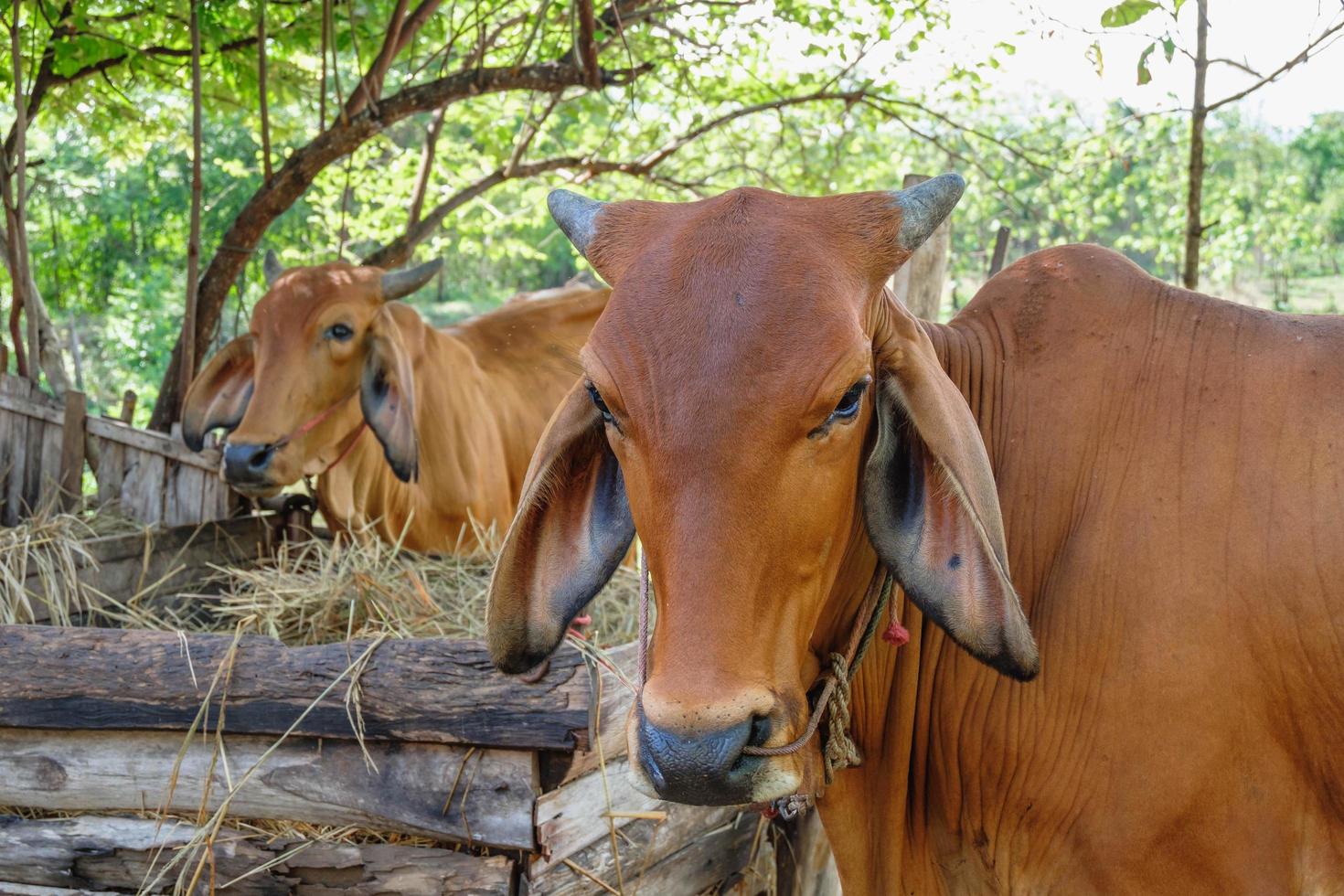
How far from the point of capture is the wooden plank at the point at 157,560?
4.79m

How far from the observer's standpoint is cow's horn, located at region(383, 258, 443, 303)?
18.1 feet

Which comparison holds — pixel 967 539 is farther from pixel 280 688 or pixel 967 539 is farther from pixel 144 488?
pixel 144 488

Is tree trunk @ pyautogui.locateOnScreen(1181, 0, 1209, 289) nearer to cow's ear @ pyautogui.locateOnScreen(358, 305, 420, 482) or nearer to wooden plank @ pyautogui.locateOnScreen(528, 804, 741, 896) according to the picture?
wooden plank @ pyautogui.locateOnScreen(528, 804, 741, 896)

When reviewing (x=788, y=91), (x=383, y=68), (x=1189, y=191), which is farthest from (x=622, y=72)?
(x=1189, y=191)

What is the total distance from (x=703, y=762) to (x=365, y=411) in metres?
3.82

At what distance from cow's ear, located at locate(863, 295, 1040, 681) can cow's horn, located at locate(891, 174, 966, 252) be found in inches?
5.6

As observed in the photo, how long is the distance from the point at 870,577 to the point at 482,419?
4.12 m

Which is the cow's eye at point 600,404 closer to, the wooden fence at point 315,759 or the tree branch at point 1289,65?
the wooden fence at point 315,759

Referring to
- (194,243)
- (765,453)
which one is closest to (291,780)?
(765,453)

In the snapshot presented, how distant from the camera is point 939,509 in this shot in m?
2.14

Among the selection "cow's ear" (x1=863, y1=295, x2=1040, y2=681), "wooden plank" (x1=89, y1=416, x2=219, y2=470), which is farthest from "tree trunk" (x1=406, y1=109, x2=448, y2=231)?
"cow's ear" (x1=863, y1=295, x2=1040, y2=681)

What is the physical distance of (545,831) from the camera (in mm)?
3082

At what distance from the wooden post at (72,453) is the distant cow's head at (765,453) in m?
3.95

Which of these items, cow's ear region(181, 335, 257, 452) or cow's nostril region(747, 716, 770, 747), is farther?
cow's ear region(181, 335, 257, 452)
